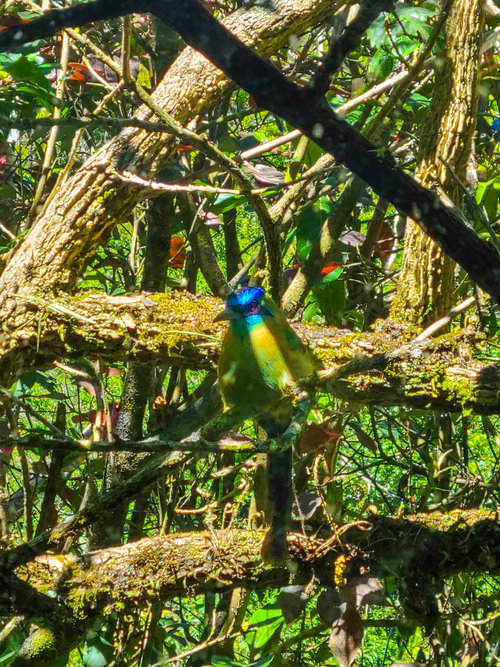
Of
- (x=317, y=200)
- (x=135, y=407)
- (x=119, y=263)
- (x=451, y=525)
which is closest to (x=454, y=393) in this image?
(x=451, y=525)

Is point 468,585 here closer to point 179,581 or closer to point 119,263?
point 179,581

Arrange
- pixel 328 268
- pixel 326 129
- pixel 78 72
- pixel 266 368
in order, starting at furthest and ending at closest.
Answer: pixel 78 72 < pixel 328 268 < pixel 266 368 < pixel 326 129

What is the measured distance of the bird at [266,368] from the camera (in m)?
1.56

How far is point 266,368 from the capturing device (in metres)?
1.56

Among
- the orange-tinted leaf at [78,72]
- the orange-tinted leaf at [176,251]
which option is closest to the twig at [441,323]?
the orange-tinted leaf at [176,251]

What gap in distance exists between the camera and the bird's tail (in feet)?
5.40

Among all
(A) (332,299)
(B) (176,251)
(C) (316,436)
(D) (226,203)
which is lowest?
(C) (316,436)

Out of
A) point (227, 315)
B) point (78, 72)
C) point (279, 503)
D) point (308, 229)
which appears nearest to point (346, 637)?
point (279, 503)

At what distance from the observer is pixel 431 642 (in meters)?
1.85

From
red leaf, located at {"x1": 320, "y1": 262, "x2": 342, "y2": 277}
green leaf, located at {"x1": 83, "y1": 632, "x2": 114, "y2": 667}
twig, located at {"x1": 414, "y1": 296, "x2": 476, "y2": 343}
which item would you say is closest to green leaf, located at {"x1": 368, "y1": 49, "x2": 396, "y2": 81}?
red leaf, located at {"x1": 320, "y1": 262, "x2": 342, "y2": 277}

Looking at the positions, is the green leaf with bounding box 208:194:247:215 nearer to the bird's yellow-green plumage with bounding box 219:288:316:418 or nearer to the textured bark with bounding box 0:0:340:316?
the textured bark with bounding box 0:0:340:316

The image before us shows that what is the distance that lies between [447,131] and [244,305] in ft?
2.25

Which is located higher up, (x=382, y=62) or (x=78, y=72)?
(x=78, y=72)

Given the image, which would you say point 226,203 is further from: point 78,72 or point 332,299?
point 78,72
